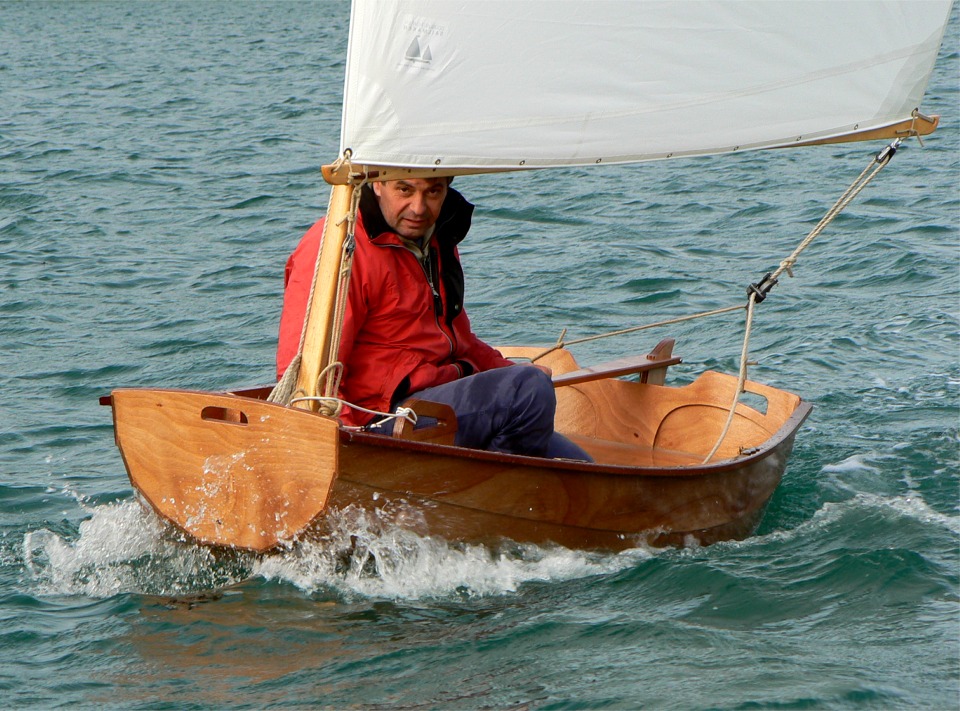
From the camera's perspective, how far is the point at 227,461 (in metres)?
3.86

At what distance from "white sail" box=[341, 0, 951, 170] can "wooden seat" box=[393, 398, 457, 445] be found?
0.75 metres

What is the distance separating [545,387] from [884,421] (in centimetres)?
243

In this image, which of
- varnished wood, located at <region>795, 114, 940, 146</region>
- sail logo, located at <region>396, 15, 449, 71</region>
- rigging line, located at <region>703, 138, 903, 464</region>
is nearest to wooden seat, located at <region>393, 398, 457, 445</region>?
sail logo, located at <region>396, 15, 449, 71</region>

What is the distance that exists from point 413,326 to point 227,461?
83 cm

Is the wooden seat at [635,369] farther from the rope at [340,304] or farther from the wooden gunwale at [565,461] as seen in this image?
the rope at [340,304]

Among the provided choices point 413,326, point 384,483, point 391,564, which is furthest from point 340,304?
point 391,564

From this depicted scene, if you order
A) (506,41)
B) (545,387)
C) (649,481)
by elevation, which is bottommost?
(649,481)

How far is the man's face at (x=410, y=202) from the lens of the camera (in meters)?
4.16

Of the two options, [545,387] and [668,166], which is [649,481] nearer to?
[545,387]

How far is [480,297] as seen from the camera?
27.3 feet

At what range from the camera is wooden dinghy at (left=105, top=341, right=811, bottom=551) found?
3777 mm

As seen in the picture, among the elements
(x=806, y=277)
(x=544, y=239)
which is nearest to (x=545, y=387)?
(x=806, y=277)

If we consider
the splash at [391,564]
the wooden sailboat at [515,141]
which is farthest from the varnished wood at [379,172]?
the splash at [391,564]

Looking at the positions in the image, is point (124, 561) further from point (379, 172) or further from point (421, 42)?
point (421, 42)
